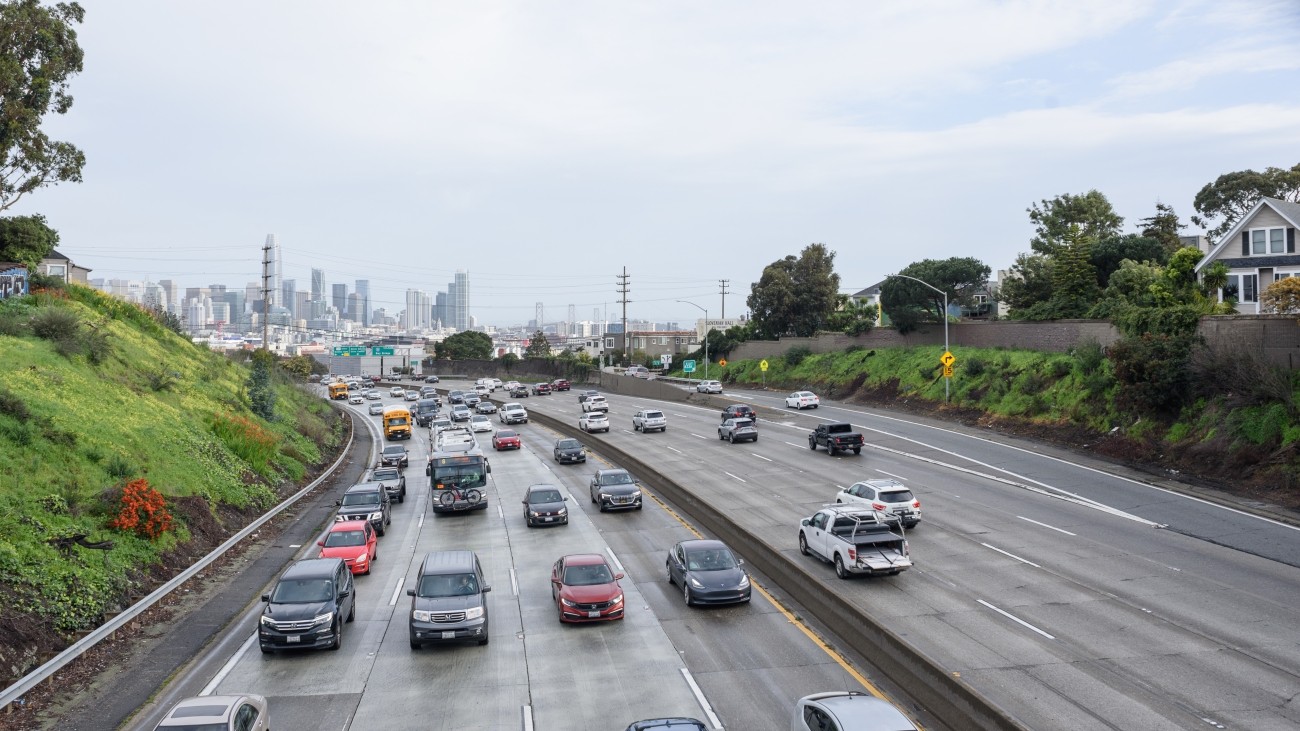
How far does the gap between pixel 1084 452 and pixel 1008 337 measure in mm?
20482

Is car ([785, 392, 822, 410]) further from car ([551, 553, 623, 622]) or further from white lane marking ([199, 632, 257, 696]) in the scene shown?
white lane marking ([199, 632, 257, 696])

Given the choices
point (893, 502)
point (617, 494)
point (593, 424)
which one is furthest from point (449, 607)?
point (593, 424)

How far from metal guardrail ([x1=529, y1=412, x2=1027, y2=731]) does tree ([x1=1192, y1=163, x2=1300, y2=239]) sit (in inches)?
3116

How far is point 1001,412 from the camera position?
173ft

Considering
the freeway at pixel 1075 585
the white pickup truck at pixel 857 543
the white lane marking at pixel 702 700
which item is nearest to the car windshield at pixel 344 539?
the freeway at pixel 1075 585

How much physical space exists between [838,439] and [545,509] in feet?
61.4

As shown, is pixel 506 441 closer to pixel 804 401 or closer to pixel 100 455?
pixel 804 401

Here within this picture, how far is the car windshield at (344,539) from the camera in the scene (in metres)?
25.8

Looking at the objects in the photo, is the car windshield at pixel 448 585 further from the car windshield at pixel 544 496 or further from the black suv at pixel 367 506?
the car windshield at pixel 544 496

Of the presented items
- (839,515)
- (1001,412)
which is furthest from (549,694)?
(1001,412)

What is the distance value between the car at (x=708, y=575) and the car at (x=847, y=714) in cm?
808

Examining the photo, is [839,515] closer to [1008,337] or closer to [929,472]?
[929,472]

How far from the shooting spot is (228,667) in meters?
17.7

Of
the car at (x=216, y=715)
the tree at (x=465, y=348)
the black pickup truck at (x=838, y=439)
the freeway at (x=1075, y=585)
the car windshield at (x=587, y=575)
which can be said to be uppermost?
the tree at (x=465, y=348)
